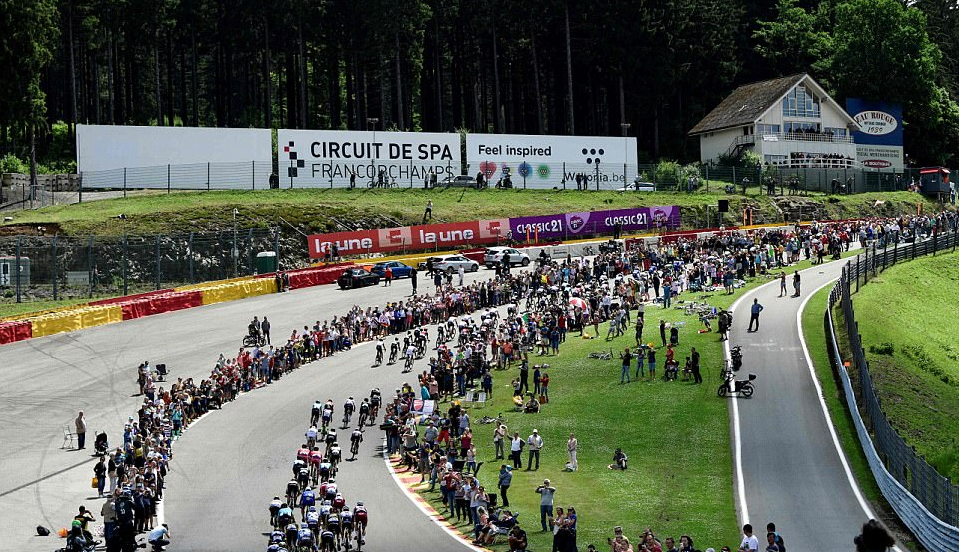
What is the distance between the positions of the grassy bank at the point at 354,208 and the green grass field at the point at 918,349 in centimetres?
1930

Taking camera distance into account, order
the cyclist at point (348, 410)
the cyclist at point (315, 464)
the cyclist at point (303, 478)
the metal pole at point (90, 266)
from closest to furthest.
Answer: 1. the cyclist at point (303, 478)
2. the cyclist at point (315, 464)
3. the cyclist at point (348, 410)
4. the metal pole at point (90, 266)

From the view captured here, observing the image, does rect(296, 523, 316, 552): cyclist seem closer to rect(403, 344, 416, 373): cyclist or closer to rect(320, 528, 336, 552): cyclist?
rect(320, 528, 336, 552): cyclist

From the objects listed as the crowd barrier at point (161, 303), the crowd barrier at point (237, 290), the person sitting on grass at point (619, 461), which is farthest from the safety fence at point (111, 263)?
the person sitting on grass at point (619, 461)

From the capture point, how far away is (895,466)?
92.9ft

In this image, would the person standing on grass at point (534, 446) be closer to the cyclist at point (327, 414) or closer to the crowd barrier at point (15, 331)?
the cyclist at point (327, 414)

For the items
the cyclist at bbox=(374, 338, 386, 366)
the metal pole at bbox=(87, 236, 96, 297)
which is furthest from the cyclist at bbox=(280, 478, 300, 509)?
the metal pole at bbox=(87, 236, 96, 297)

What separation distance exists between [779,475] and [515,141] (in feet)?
178

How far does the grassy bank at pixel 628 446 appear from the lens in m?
27.5

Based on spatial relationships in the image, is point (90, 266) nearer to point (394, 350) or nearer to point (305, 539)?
point (394, 350)

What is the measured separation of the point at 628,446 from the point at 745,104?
6727cm

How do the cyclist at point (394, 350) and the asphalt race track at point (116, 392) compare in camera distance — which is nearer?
the asphalt race track at point (116, 392)

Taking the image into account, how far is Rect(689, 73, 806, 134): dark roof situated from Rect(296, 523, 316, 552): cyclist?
247 feet

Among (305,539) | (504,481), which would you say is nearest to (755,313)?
(504,481)

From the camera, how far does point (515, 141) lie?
270 ft
